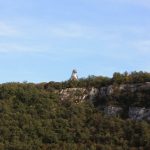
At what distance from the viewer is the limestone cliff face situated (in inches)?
2554

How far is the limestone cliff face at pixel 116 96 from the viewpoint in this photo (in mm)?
64875

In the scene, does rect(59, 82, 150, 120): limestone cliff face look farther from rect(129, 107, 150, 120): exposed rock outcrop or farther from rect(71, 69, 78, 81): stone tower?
rect(71, 69, 78, 81): stone tower

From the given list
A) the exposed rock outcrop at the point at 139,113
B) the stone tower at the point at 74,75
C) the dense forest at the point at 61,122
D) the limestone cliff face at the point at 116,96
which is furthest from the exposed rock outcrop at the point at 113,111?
the stone tower at the point at 74,75

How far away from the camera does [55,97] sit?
6956 cm

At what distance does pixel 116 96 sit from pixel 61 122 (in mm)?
4927

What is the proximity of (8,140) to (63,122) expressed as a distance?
4.63 metres

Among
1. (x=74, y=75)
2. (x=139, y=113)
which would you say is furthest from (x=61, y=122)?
(x=74, y=75)

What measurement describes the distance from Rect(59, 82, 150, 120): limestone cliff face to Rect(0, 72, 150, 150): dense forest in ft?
1.80

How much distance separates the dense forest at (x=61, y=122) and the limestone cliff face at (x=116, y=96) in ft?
1.80

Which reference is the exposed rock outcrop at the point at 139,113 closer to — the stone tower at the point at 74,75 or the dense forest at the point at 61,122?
the dense forest at the point at 61,122

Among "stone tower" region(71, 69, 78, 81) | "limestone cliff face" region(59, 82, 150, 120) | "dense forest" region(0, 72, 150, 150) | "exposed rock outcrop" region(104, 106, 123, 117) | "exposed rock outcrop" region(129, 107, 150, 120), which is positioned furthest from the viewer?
"stone tower" region(71, 69, 78, 81)

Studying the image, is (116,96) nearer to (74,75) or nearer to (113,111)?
(113,111)

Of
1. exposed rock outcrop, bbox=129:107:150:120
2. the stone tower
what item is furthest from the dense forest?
the stone tower

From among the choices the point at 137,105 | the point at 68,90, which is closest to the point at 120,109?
the point at 137,105
